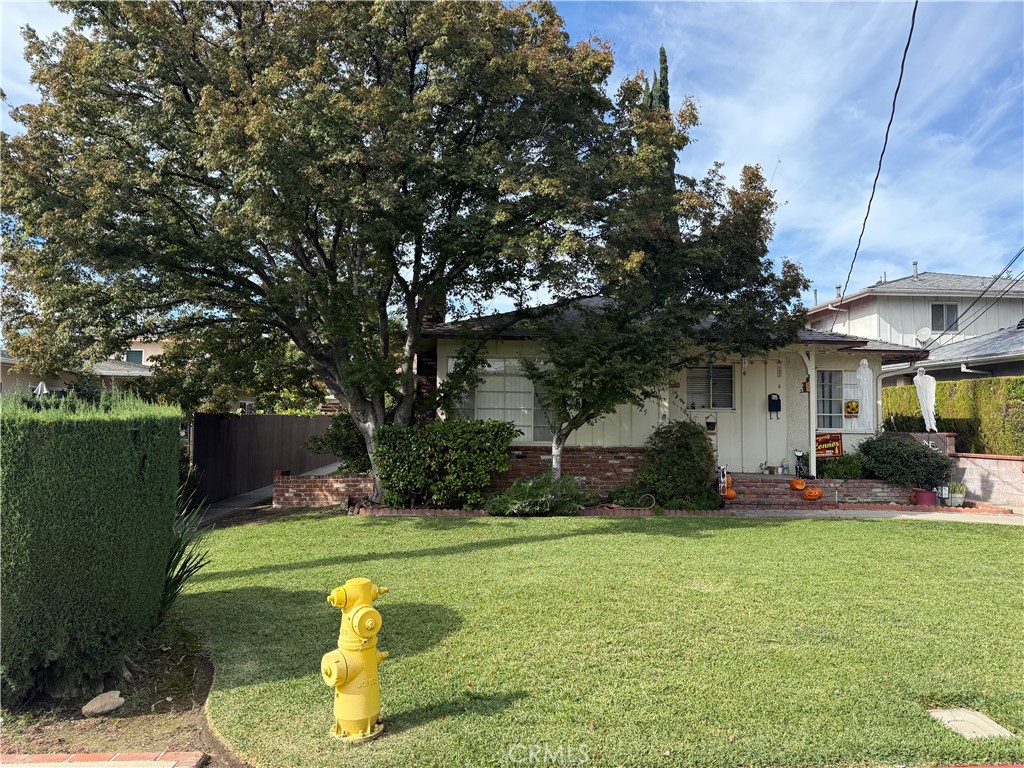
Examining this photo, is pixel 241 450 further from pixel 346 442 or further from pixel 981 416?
pixel 981 416

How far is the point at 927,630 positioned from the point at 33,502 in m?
6.51

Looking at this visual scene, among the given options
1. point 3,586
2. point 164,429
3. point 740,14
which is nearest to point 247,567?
point 164,429

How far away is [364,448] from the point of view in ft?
45.0

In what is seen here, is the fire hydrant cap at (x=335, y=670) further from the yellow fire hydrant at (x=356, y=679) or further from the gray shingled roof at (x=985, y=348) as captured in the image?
the gray shingled roof at (x=985, y=348)

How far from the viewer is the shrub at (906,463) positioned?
1223cm

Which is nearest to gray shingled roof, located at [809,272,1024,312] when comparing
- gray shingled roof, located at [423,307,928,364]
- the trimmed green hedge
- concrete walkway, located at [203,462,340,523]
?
the trimmed green hedge

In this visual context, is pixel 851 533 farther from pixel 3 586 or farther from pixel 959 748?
pixel 3 586

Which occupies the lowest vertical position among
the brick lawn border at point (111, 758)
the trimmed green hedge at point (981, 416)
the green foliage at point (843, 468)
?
the brick lawn border at point (111, 758)

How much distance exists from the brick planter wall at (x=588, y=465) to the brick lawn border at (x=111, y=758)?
952cm

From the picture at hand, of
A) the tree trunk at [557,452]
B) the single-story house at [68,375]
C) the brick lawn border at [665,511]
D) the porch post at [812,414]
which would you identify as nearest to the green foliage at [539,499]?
the brick lawn border at [665,511]

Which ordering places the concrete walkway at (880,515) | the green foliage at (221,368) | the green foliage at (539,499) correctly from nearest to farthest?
the concrete walkway at (880,515)
the green foliage at (539,499)
the green foliage at (221,368)

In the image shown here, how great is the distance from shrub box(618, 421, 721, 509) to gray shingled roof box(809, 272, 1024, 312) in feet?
49.8

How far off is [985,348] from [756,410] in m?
8.87

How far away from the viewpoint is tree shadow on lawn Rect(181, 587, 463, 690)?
444 cm
